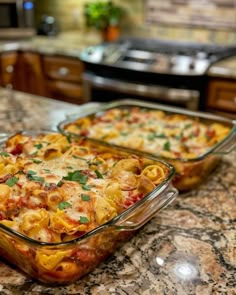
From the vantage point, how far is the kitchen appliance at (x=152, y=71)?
8.38 ft

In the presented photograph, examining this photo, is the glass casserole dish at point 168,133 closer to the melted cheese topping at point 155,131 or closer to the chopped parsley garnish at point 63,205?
the melted cheese topping at point 155,131

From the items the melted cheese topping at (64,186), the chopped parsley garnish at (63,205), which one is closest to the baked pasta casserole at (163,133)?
the melted cheese topping at (64,186)

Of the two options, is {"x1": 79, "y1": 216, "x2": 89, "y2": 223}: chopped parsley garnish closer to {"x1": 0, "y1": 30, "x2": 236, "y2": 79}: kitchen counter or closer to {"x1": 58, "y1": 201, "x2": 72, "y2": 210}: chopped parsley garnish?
{"x1": 58, "y1": 201, "x2": 72, "y2": 210}: chopped parsley garnish

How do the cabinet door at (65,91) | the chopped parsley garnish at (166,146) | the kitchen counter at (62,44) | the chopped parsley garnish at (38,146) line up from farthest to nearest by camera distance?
the cabinet door at (65,91) < the kitchen counter at (62,44) < the chopped parsley garnish at (166,146) < the chopped parsley garnish at (38,146)

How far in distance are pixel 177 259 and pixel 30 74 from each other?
2695 millimetres

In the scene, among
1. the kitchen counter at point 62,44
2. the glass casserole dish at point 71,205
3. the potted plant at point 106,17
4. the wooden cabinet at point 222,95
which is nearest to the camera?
the glass casserole dish at point 71,205

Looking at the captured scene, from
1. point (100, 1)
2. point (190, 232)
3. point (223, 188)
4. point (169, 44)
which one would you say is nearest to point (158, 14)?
point (169, 44)

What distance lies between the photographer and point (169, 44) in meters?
3.18

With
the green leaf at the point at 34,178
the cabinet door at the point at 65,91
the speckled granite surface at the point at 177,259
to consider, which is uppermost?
the green leaf at the point at 34,178

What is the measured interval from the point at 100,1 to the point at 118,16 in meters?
0.22

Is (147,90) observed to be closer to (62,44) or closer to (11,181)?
(62,44)

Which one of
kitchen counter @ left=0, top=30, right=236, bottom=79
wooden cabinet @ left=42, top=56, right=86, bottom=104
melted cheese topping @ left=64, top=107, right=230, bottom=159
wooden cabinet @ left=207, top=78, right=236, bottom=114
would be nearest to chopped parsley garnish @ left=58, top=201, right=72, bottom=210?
melted cheese topping @ left=64, top=107, right=230, bottom=159

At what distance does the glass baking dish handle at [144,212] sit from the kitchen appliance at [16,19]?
2.74m

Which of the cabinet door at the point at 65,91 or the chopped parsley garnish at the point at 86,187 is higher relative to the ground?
the chopped parsley garnish at the point at 86,187
